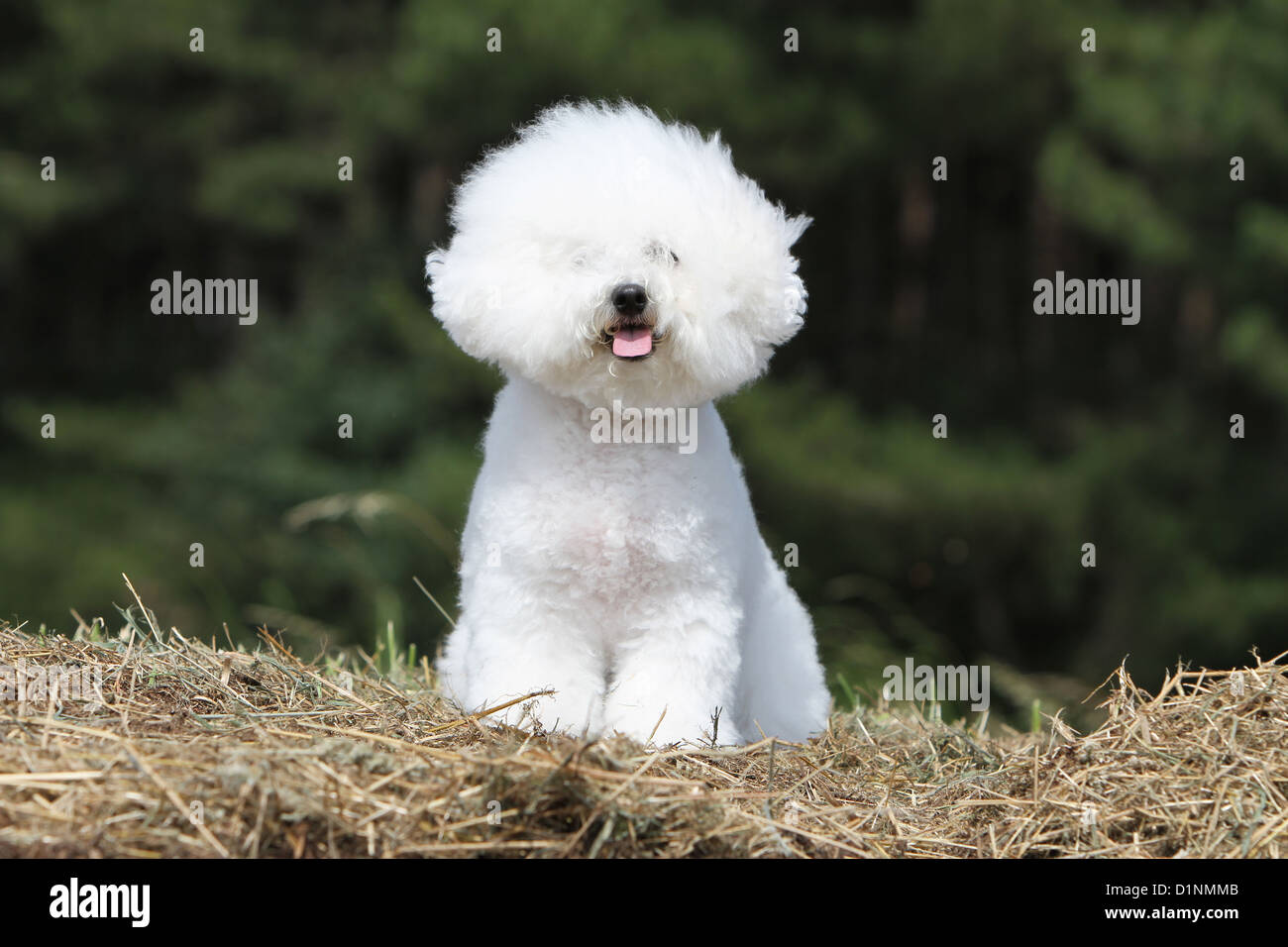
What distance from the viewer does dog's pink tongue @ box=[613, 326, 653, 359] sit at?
3.10m

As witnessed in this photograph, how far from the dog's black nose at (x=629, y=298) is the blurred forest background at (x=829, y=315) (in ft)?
11.4

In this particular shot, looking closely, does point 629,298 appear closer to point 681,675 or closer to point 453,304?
point 453,304

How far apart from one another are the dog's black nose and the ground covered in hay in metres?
0.94

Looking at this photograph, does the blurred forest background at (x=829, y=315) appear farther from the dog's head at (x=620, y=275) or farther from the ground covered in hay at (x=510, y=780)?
the ground covered in hay at (x=510, y=780)

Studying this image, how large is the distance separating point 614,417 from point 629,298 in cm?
30

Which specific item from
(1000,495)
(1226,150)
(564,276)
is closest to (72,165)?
(1000,495)

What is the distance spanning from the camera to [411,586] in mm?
9758

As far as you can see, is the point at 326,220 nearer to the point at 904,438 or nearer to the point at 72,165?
the point at 72,165

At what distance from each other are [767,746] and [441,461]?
7109 millimetres

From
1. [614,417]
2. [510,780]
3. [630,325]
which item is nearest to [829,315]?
[614,417]

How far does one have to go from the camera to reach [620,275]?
311 centimetres

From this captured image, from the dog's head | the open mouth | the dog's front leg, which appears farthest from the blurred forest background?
the open mouth

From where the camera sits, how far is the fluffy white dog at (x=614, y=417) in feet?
10.3

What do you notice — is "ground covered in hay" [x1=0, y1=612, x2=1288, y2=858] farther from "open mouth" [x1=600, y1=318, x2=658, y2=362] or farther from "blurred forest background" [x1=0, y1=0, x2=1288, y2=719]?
"blurred forest background" [x1=0, y1=0, x2=1288, y2=719]
